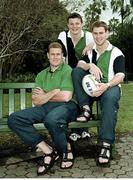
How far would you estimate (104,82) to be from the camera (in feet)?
17.7

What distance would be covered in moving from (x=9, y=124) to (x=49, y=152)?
2.03 ft

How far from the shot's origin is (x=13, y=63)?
25.6 meters

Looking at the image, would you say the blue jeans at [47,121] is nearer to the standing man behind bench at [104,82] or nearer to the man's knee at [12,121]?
the man's knee at [12,121]

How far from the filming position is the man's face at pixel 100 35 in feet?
Answer: 17.5

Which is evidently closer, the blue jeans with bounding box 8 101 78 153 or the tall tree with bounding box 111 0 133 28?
the blue jeans with bounding box 8 101 78 153

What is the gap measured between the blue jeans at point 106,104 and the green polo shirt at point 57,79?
10 centimetres

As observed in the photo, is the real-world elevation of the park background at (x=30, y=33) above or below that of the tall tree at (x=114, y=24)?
below

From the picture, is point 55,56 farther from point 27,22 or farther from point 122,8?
point 122,8

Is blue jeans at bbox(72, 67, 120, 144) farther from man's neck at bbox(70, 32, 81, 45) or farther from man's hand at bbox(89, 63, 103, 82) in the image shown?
man's neck at bbox(70, 32, 81, 45)

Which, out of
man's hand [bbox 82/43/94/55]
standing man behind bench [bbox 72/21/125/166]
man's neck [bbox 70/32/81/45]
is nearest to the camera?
standing man behind bench [bbox 72/21/125/166]

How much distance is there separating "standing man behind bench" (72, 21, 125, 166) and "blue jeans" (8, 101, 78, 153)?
0.84ft

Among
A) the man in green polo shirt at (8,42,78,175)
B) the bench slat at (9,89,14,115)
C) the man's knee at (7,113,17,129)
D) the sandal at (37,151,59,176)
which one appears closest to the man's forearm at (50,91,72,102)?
the man in green polo shirt at (8,42,78,175)

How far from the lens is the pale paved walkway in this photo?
4863mm

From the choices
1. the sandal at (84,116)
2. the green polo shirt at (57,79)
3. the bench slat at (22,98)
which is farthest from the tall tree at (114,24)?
the sandal at (84,116)
